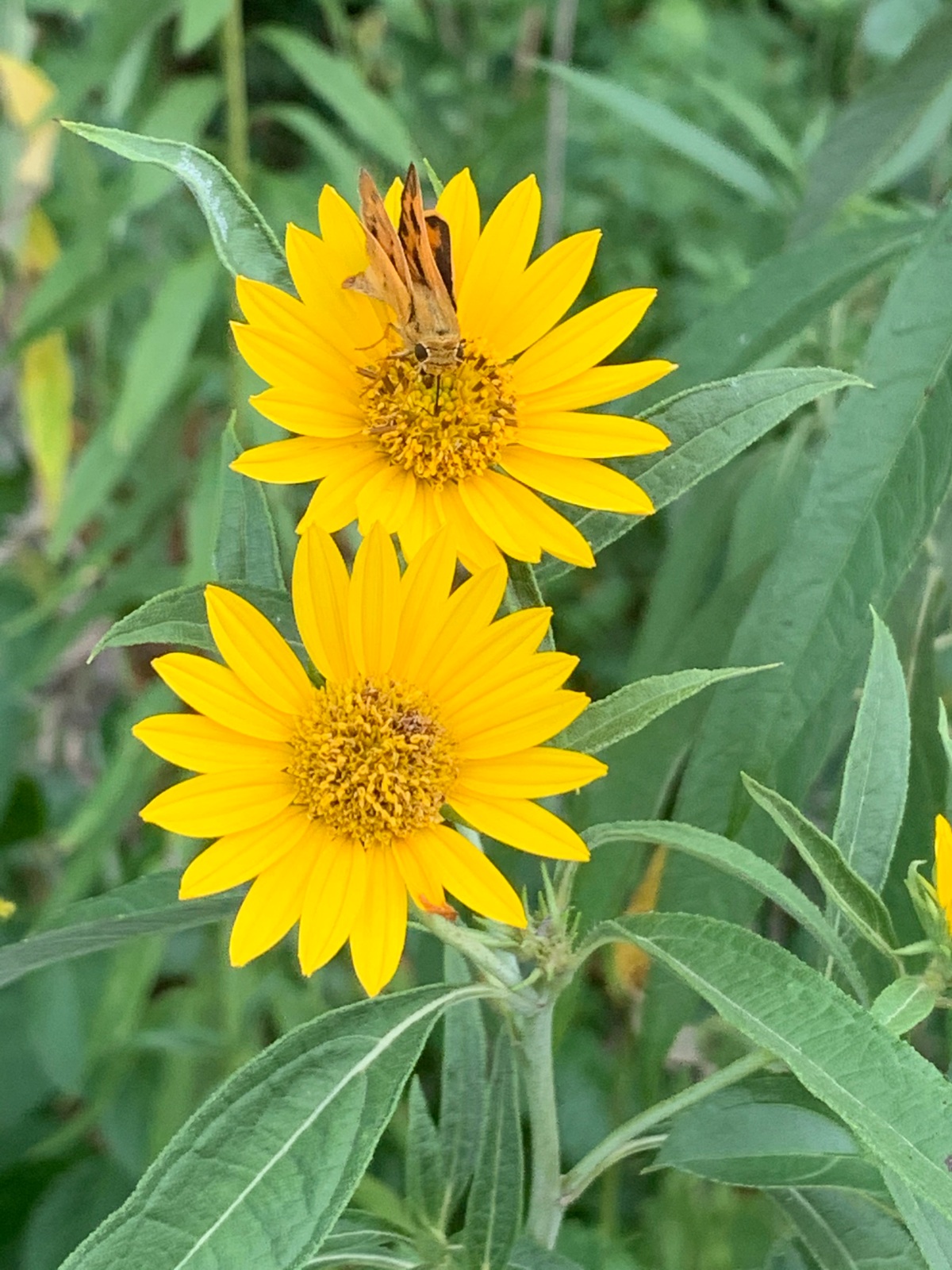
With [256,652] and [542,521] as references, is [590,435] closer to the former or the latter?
[542,521]

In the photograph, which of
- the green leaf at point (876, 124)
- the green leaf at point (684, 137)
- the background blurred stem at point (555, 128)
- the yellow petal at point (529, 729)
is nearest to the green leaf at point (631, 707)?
the yellow petal at point (529, 729)

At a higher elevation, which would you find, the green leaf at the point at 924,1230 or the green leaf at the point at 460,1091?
the green leaf at the point at 460,1091

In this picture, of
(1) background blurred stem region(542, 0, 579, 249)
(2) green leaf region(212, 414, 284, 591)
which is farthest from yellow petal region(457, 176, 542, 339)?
(1) background blurred stem region(542, 0, 579, 249)

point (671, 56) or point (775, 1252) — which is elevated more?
point (671, 56)

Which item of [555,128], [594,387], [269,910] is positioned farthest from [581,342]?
[555,128]

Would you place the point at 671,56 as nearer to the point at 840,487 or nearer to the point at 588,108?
the point at 588,108

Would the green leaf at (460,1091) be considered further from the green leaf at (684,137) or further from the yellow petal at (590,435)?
the green leaf at (684,137)

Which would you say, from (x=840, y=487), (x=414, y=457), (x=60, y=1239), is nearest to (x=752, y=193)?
(x=840, y=487)
